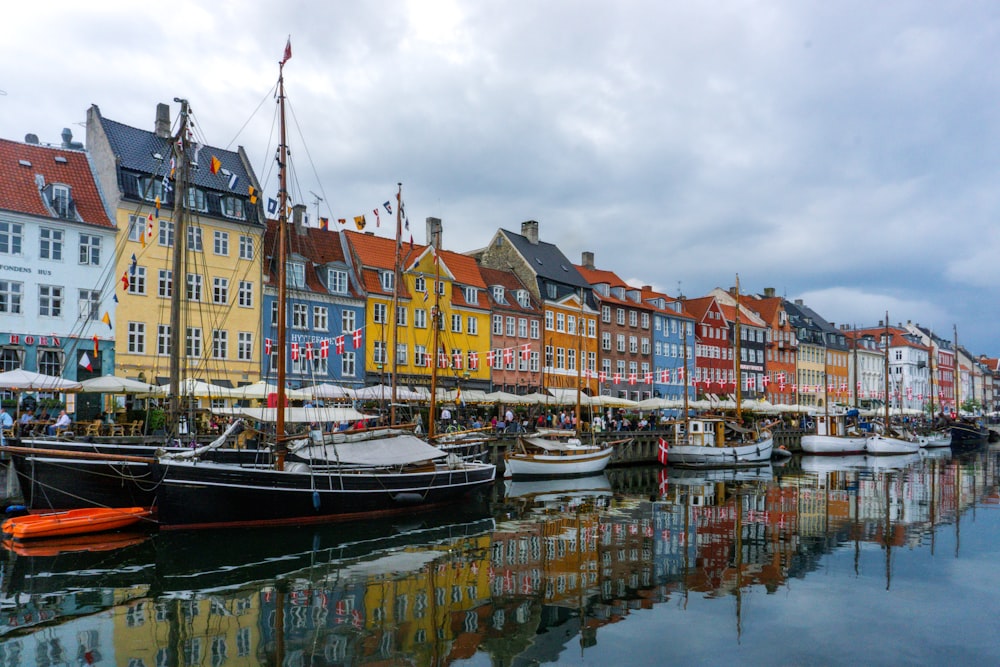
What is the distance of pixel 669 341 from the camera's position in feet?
259

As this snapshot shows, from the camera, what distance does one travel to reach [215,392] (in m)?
31.6

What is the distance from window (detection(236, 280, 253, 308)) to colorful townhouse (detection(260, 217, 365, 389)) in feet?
2.75

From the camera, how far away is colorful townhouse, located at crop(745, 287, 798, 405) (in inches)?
3652

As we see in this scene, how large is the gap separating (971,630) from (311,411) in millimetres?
22918

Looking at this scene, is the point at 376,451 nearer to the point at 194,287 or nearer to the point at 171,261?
the point at 194,287

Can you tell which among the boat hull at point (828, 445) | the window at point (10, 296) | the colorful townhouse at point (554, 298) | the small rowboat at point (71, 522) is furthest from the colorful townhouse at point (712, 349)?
the small rowboat at point (71, 522)

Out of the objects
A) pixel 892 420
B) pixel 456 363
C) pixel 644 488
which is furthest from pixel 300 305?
pixel 892 420

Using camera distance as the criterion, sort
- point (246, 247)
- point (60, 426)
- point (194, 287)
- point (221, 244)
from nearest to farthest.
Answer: point (60, 426)
point (194, 287)
point (221, 244)
point (246, 247)

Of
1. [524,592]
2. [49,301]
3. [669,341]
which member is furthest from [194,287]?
[669,341]

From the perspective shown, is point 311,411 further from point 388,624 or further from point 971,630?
point 971,630

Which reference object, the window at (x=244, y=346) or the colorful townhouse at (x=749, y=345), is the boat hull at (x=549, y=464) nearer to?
the window at (x=244, y=346)

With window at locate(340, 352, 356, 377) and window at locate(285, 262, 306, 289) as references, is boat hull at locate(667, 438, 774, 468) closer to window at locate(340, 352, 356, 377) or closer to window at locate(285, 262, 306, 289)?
window at locate(340, 352, 356, 377)

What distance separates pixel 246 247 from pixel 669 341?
45364 mm

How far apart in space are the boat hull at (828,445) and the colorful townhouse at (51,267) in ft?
169
